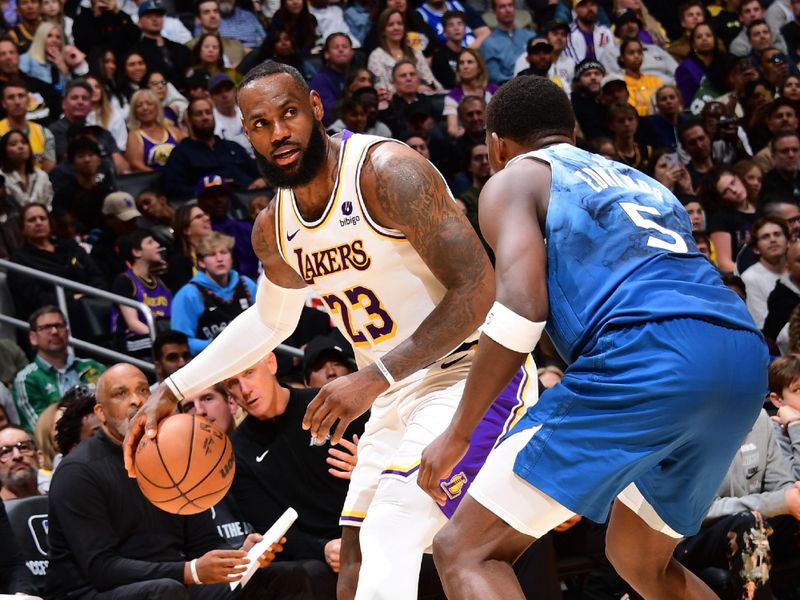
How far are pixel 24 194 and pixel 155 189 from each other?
3.73 ft

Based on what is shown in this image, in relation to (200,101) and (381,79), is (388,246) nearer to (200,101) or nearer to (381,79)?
(200,101)

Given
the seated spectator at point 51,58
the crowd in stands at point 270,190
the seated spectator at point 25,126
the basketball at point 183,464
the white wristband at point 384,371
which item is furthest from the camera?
the seated spectator at point 51,58

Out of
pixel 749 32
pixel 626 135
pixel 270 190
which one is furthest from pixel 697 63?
pixel 270 190

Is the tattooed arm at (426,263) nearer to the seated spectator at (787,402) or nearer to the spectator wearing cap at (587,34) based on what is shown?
the seated spectator at (787,402)

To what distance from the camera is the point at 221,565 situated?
5.48 meters

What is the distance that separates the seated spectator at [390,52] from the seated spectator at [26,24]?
3241 mm

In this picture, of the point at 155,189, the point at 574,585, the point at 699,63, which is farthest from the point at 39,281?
the point at 699,63

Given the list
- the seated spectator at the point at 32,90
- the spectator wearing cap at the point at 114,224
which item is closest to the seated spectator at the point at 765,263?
the spectator wearing cap at the point at 114,224

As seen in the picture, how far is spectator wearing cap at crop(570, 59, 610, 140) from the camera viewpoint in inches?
490

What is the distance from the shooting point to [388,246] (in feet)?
13.6

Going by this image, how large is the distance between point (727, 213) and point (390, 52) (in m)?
3.87

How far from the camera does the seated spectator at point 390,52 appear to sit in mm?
12430

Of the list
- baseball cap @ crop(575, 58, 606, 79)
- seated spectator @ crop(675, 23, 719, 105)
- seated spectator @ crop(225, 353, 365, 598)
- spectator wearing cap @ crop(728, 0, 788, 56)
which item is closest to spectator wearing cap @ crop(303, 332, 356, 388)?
seated spectator @ crop(225, 353, 365, 598)

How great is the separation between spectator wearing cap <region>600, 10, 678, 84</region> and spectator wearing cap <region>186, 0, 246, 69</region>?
13.7ft
